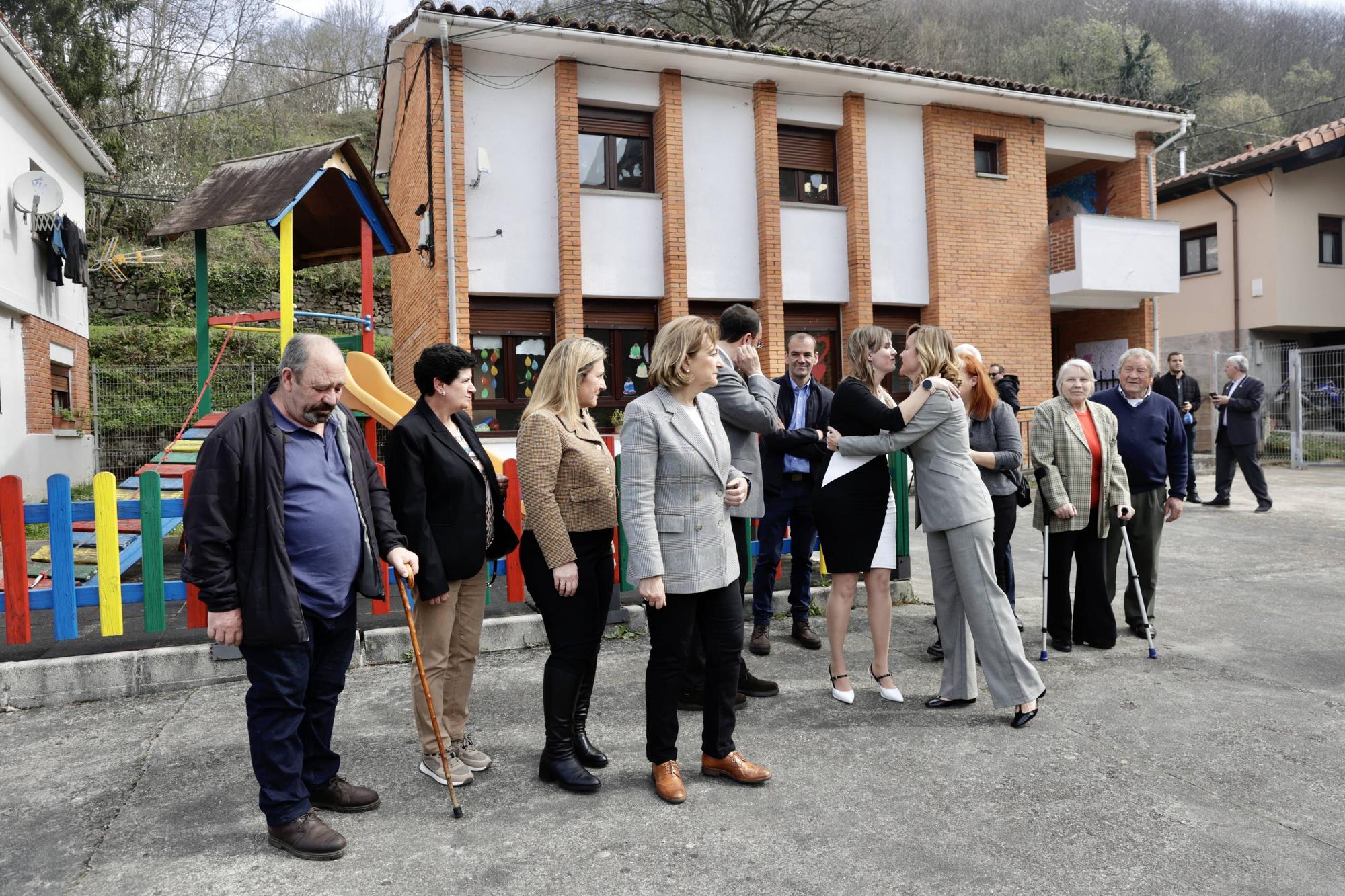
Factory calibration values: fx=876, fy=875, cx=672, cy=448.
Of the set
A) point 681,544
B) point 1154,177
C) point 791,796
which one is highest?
point 1154,177

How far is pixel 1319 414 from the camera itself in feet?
54.1

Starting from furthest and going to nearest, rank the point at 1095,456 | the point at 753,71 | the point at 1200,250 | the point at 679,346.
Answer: the point at 1200,250, the point at 753,71, the point at 1095,456, the point at 679,346

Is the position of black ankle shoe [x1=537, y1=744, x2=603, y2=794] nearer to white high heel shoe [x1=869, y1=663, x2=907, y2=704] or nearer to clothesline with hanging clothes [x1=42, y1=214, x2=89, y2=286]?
white high heel shoe [x1=869, y1=663, x2=907, y2=704]

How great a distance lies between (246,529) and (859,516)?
2.84m

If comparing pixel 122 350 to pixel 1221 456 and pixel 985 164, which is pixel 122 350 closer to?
pixel 985 164

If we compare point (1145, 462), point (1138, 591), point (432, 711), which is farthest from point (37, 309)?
point (1138, 591)

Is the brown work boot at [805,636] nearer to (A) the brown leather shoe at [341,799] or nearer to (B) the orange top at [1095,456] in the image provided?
(B) the orange top at [1095,456]

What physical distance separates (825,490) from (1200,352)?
1900cm

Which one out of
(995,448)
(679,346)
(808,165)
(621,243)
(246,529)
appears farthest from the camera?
(808,165)

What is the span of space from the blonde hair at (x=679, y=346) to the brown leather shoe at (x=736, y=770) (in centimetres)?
153

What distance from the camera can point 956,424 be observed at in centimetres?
443

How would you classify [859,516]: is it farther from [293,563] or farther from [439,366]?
[293,563]

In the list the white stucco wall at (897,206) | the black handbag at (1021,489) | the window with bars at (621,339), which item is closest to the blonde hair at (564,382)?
the black handbag at (1021,489)

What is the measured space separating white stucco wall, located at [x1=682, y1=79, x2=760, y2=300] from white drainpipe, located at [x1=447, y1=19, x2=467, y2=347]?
3.63m
